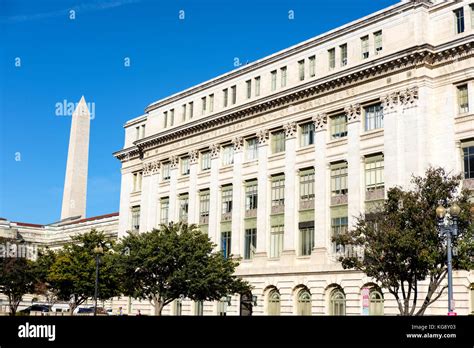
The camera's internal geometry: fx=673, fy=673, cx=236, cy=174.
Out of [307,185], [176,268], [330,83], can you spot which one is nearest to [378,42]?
[330,83]

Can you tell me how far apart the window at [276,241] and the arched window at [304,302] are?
423cm

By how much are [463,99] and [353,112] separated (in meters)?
8.67

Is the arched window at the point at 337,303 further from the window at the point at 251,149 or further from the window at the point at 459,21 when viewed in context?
the window at the point at 459,21

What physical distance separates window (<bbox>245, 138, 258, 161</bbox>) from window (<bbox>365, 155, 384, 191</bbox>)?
43.1ft

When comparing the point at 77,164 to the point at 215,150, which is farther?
the point at 77,164

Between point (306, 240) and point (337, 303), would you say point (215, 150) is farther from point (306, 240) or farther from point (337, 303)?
point (337, 303)

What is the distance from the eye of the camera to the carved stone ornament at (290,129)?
186 feet

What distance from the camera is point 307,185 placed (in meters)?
55.0

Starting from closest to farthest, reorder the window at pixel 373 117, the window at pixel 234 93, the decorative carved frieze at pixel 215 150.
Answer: the window at pixel 373 117, the window at pixel 234 93, the decorative carved frieze at pixel 215 150

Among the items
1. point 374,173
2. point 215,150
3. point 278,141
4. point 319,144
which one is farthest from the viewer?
point 215,150

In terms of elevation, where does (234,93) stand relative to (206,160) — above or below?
above

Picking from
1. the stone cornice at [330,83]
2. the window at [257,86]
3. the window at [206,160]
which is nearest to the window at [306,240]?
the stone cornice at [330,83]
